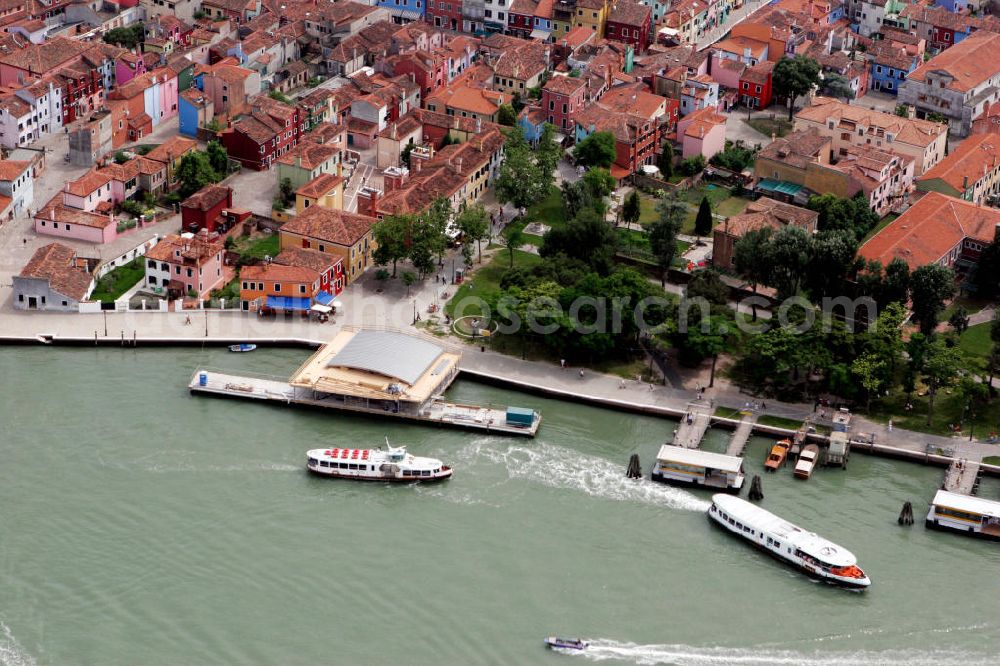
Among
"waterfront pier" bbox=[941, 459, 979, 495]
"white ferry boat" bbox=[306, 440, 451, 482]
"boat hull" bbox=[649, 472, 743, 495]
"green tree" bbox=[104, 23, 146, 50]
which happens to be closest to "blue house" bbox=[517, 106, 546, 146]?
"green tree" bbox=[104, 23, 146, 50]

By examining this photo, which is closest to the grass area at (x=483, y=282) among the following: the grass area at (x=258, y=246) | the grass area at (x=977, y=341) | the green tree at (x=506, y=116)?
the grass area at (x=258, y=246)

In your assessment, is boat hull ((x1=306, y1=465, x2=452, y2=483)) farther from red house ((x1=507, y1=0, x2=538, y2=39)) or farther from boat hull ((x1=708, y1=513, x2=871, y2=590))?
red house ((x1=507, y1=0, x2=538, y2=39))

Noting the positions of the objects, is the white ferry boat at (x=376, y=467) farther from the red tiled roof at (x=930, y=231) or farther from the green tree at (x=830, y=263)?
the red tiled roof at (x=930, y=231)

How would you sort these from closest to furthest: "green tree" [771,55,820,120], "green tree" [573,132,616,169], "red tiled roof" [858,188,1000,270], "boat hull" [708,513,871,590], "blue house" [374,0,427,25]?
"boat hull" [708,513,871,590] < "red tiled roof" [858,188,1000,270] < "green tree" [573,132,616,169] < "green tree" [771,55,820,120] < "blue house" [374,0,427,25]

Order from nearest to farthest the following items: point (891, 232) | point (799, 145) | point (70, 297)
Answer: point (70, 297) → point (891, 232) → point (799, 145)

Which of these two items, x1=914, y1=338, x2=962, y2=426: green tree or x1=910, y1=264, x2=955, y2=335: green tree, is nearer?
x1=914, y1=338, x2=962, y2=426: green tree

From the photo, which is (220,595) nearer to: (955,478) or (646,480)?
(646,480)

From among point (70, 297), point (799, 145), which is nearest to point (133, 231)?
point (70, 297)
